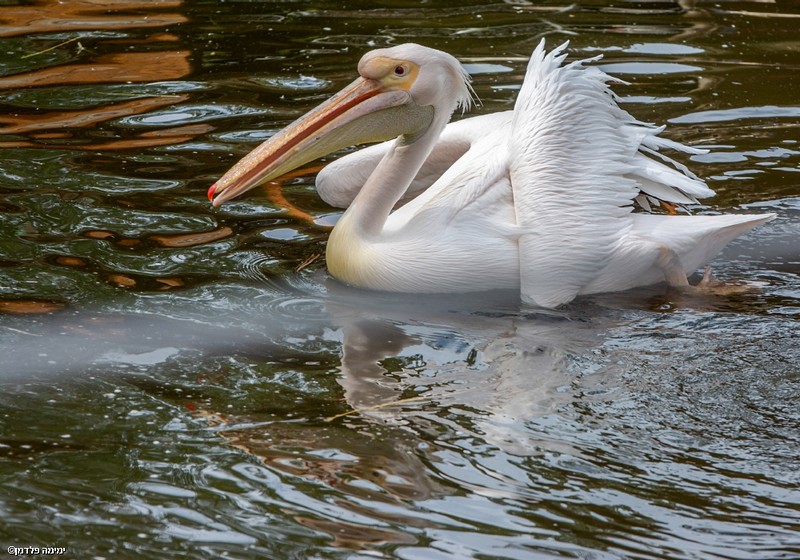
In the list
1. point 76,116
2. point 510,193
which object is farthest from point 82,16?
point 510,193

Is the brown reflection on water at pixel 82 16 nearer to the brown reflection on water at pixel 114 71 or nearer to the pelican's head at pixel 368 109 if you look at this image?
the brown reflection on water at pixel 114 71

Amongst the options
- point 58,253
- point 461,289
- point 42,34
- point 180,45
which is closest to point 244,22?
point 180,45

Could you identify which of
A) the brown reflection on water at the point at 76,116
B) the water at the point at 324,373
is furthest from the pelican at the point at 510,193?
the brown reflection on water at the point at 76,116

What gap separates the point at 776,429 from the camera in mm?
3039

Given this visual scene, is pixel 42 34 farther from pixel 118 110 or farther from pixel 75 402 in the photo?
pixel 75 402

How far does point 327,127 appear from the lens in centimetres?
412

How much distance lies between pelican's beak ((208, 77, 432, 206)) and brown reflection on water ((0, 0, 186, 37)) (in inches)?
134

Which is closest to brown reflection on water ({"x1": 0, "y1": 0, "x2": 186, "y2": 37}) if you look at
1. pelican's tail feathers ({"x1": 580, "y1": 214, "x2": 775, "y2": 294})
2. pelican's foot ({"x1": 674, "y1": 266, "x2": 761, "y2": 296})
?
pelican's tail feathers ({"x1": 580, "y1": 214, "x2": 775, "y2": 294})

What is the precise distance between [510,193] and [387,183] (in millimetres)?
442

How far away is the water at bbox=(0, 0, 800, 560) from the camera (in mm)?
2717

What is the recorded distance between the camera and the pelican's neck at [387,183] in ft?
13.6

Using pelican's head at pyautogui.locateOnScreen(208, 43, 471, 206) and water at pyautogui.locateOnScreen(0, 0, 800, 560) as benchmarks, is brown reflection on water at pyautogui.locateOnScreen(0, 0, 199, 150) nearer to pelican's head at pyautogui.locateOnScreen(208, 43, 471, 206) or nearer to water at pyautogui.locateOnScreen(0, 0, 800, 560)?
water at pyautogui.locateOnScreen(0, 0, 800, 560)

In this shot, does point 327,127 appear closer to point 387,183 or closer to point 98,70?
point 387,183

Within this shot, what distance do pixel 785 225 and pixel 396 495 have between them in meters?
2.47
